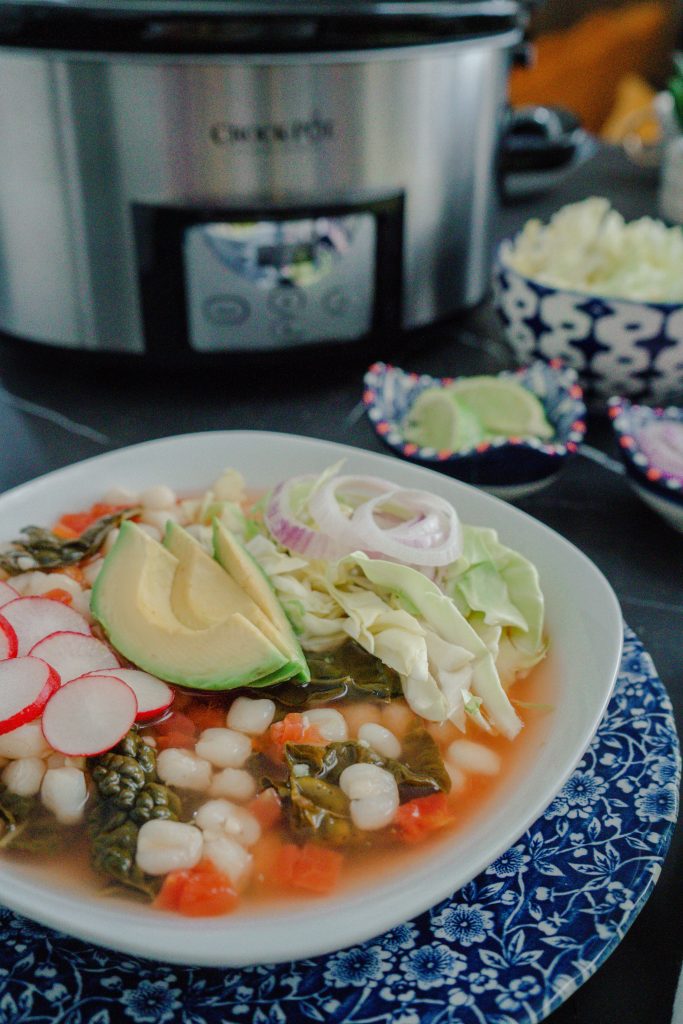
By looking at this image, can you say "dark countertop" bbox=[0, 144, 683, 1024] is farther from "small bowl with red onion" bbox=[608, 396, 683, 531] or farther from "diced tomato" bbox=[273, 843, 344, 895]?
"diced tomato" bbox=[273, 843, 344, 895]

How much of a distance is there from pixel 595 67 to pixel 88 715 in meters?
4.11

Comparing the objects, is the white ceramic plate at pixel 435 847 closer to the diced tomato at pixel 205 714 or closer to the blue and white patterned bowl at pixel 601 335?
the diced tomato at pixel 205 714

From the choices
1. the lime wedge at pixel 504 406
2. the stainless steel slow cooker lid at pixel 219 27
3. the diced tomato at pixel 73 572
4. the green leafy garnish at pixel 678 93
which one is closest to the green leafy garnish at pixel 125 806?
the diced tomato at pixel 73 572

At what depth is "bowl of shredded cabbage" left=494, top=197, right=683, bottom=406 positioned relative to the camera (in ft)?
4.53

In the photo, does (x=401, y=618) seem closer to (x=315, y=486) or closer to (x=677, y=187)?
(x=315, y=486)

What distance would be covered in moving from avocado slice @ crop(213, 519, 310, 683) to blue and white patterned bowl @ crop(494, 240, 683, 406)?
26.8 inches

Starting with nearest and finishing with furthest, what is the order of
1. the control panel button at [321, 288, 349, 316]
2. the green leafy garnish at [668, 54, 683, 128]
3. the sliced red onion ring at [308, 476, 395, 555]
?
the sliced red onion ring at [308, 476, 395, 555], the control panel button at [321, 288, 349, 316], the green leafy garnish at [668, 54, 683, 128]

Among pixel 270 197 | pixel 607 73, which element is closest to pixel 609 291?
pixel 270 197

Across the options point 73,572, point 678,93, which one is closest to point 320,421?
point 73,572

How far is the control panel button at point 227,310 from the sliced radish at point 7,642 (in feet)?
2.23

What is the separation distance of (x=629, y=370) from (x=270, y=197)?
57cm

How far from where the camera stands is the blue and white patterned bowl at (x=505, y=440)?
1.21 meters

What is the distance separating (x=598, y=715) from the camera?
777 mm

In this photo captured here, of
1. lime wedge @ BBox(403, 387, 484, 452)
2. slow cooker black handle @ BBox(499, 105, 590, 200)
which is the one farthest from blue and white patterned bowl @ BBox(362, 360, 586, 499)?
slow cooker black handle @ BBox(499, 105, 590, 200)
